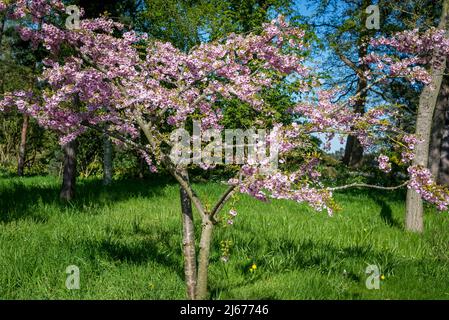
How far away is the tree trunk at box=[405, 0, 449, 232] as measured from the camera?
8.05 meters

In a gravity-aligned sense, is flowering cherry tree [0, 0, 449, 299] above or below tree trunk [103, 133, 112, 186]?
above

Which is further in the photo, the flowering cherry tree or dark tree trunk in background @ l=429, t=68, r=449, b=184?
dark tree trunk in background @ l=429, t=68, r=449, b=184

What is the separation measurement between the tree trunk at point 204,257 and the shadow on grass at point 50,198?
4.50 metres

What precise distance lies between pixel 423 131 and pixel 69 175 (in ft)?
24.8

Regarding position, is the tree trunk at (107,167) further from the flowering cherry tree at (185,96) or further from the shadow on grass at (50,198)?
the flowering cherry tree at (185,96)

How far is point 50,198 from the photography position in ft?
32.3

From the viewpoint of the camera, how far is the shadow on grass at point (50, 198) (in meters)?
8.16

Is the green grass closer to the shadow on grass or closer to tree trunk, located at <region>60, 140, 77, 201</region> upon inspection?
the shadow on grass

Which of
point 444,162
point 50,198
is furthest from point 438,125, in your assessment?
point 50,198

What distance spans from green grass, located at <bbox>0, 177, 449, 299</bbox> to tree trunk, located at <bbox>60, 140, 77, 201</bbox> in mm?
494

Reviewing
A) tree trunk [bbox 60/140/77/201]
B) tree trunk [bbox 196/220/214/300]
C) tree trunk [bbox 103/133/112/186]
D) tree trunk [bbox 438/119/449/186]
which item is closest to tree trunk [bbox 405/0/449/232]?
tree trunk [bbox 196/220/214/300]

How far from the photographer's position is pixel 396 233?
7.82m

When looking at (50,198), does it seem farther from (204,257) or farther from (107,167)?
(204,257)
